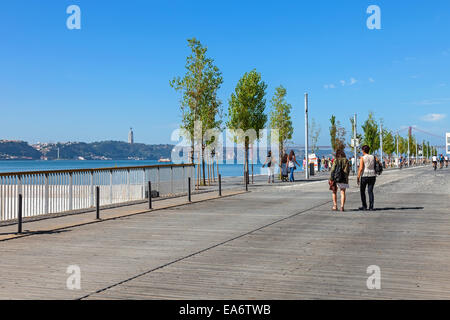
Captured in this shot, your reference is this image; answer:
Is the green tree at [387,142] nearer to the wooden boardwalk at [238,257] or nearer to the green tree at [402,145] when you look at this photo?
the green tree at [402,145]

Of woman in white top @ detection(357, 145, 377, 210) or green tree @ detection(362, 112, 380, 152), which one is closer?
woman in white top @ detection(357, 145, 377, 210)

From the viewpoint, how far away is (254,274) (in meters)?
6.77

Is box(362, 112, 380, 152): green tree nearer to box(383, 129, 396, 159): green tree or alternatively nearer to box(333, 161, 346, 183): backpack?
box(383, 129, 396, 159): green tree

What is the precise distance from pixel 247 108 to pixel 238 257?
24876mm

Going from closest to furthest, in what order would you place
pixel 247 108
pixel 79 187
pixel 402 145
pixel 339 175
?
pixel 339 175 → pixel 79 187 → pixel 247 108 → pixel 402 145

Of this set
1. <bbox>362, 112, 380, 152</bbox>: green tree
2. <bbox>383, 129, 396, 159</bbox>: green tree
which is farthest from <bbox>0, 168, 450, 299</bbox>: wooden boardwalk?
<bbox>383, 129, 396, 159</bbox>: green tree

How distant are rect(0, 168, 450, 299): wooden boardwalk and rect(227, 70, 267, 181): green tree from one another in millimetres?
18709

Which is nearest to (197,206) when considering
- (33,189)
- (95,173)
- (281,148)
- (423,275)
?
(95,173)

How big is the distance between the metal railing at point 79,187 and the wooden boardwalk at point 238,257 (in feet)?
10.8

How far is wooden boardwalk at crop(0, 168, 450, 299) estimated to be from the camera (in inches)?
234

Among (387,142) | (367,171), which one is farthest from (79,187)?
(387,142)

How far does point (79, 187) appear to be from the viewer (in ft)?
55.2

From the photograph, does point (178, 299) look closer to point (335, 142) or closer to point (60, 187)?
point (60, 187)

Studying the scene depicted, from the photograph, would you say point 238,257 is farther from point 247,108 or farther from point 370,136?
point 370,136
